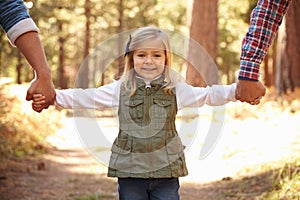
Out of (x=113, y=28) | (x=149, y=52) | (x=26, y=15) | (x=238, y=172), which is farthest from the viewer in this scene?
(x=113, y=28)

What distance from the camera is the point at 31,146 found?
9531mm

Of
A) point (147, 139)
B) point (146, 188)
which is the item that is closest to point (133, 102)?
point (147, 139)

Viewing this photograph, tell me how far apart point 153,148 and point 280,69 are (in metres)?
10.7

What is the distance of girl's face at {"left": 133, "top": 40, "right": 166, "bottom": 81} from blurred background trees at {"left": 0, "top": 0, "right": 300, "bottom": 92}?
16.1ft

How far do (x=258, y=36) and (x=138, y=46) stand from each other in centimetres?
85

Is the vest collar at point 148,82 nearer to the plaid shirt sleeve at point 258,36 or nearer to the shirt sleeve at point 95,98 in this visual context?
the shirt sleeve at point 95,98

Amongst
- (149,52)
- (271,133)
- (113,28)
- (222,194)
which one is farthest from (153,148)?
(113,28)

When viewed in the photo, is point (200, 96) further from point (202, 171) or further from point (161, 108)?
point (202, 171)

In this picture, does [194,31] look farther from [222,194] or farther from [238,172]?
[222,194]

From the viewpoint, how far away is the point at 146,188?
11.1 ft

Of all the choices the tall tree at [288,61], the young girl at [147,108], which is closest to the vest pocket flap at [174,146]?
the young girl at [147,108]

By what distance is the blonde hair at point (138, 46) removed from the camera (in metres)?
3.46

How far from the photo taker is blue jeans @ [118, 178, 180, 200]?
11.0ft

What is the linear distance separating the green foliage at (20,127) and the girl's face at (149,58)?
331 centimetres
